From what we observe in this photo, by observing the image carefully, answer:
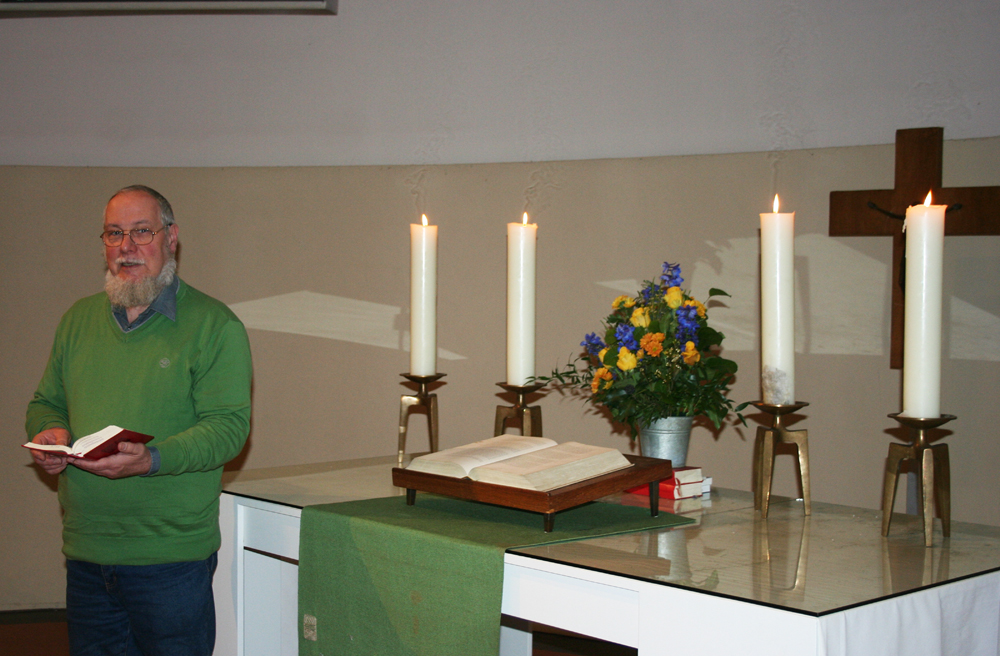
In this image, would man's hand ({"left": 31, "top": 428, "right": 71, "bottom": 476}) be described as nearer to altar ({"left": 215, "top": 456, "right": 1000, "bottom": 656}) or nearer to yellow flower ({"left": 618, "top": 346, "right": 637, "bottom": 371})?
altar ({"left": 215, "top": 456, "right": 1000, "bottom": 656})

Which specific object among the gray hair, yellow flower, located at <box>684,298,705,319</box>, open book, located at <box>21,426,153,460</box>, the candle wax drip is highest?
the gray hair

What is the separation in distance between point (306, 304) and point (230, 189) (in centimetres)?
56

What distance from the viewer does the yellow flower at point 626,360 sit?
1.99 m

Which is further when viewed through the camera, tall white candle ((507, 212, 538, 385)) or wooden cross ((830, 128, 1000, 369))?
wooden cross ((830, 128, 1000, 369))

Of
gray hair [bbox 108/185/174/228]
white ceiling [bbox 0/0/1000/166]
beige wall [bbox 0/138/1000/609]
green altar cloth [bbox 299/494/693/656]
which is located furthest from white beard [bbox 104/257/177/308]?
white ceiling [bbox 0/0/1000/166]

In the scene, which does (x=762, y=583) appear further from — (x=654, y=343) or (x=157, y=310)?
(x=157, y=310)

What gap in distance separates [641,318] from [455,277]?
1733mm

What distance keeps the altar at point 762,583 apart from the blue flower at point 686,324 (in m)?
0.36

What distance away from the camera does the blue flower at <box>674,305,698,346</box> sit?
1996 millimetres

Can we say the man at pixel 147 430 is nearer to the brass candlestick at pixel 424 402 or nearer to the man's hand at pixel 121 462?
the man's hand at pixel 121 462

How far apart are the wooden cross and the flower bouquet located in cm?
112

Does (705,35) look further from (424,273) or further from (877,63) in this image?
(424,273)

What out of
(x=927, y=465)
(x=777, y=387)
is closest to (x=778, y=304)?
(x=777, y=387)

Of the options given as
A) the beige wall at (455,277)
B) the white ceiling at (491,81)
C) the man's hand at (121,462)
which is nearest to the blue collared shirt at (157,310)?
the man's hand at (121,462)
